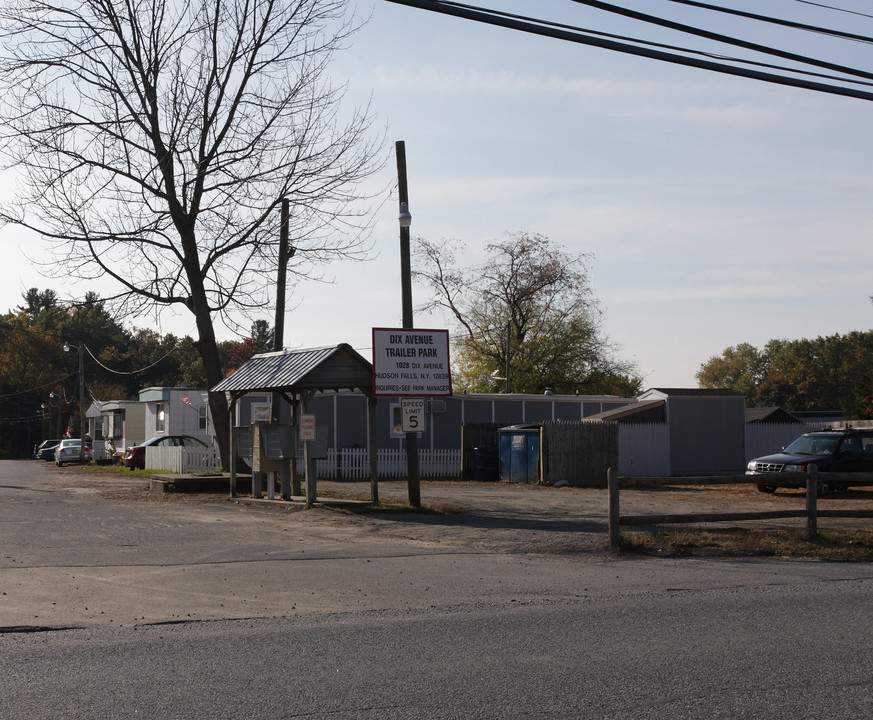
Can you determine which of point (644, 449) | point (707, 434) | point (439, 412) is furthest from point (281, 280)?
point (707, 434)

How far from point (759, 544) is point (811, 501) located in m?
1.02

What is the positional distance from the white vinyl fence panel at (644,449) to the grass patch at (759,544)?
1930 cm

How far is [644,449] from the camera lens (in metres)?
34.1

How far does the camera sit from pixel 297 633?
775 cm

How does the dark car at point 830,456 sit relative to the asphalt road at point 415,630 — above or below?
above

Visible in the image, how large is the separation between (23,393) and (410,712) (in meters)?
98.7

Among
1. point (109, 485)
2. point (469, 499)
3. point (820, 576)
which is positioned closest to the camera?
point (820, 576)

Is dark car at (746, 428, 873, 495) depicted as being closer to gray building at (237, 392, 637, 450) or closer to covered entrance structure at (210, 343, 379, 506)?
covered entrance structure at (210, 343, 379, 506)

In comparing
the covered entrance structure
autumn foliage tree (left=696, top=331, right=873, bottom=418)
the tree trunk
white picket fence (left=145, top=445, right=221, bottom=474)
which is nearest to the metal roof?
the covered entrance structure

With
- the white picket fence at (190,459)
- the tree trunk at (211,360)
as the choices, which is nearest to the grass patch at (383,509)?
the tree trunk at (211,360)

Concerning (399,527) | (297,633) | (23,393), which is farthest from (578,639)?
(23,393)

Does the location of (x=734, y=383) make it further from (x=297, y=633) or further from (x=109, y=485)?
(x=297, y=633)

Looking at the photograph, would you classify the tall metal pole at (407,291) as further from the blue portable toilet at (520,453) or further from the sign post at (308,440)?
the blue portable toilet at (520,453)

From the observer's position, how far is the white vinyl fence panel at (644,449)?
33.8 metres
